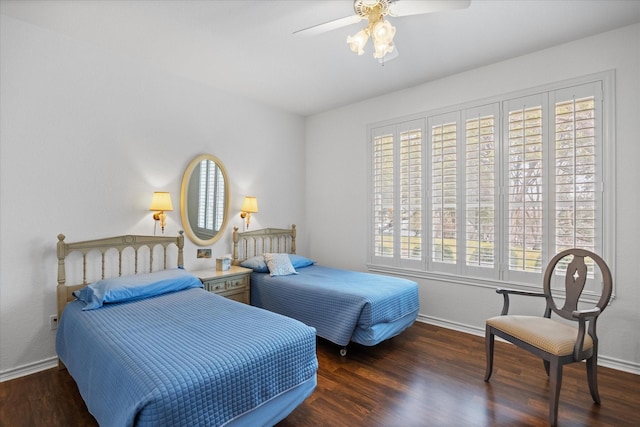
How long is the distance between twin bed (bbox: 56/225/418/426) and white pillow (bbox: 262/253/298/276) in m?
0.02

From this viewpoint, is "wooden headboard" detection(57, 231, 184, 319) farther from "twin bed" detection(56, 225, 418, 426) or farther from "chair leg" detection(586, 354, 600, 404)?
"chair leg" detection(586, 354, 600, 404)

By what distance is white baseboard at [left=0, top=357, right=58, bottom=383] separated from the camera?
2350 millimetres

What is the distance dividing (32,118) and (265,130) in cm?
235

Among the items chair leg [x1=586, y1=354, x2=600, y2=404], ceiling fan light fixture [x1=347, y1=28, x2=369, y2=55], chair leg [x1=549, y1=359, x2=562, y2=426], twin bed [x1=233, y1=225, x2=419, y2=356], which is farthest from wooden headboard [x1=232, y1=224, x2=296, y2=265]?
chair leg [x1=586, y1=354, x2=600, y2=404]

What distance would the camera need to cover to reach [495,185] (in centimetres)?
306

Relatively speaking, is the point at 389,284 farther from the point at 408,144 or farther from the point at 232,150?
the point at 232,150

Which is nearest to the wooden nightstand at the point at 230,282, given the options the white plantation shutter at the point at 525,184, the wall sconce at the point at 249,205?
the wall sconce at the point at 249,205

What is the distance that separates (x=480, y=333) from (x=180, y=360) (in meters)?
2.89

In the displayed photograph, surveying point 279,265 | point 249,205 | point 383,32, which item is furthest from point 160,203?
point 383,32

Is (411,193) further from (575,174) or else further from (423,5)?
(423,5)

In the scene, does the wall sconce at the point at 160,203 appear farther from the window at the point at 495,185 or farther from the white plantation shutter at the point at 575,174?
the white plantation shutter at the point at 575,174

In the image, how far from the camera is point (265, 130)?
4.22 metres

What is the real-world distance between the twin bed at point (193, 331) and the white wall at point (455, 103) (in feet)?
2.32

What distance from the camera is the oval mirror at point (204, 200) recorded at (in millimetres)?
3379
